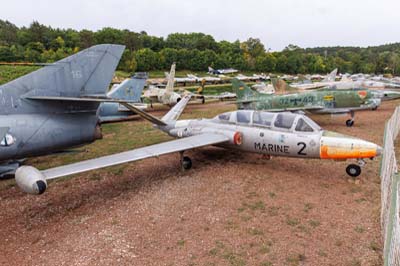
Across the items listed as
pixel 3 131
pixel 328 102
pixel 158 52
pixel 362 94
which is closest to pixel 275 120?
pixel 3 131

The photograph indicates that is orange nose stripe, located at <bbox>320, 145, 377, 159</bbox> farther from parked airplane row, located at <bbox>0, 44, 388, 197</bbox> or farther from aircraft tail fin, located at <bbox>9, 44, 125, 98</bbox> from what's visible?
aircraft tail fin, located at <bbox>9, 44, 125, 98</bbox>

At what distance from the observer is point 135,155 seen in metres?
7.51

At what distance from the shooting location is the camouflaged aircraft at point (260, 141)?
7.23 m

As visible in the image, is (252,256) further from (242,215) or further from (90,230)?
(90,230)

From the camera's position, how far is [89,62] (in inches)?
337

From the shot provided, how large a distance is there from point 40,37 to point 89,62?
8324 cm

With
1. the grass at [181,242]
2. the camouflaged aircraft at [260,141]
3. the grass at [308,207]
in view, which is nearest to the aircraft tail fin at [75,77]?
the camouflaged aircraft at [260,141]

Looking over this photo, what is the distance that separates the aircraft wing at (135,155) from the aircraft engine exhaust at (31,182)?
305mm

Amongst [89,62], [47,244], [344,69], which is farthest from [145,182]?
[344,69]

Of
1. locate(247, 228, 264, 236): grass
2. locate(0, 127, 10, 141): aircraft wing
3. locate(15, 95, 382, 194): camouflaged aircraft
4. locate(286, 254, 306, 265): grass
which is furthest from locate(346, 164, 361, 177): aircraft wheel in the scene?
Result: locate(0, 127, 10, 141): aircraft wing

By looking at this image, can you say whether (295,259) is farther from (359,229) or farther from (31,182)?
(31,182)

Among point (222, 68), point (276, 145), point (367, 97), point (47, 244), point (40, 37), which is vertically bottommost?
point (47, 244)

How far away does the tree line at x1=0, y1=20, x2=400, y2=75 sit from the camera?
64.6 m

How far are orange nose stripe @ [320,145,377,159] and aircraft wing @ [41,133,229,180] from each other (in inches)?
119
